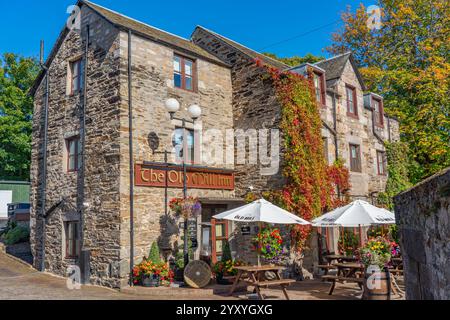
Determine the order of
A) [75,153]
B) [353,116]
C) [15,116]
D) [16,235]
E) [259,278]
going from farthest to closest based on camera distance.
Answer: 1. [15,116]
2. [16,235]
3. [353,116]
4. [75,153]
5. [259,278]

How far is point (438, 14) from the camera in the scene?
2497 cm

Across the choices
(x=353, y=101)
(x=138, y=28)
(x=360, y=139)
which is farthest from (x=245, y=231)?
(x=353, y=101)

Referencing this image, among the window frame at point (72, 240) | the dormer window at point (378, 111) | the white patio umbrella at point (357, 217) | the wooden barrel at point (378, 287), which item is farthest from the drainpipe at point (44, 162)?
the dormer window at point (378, 111)

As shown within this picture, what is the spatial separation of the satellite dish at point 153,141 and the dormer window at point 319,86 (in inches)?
272

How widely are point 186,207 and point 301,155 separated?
4296 mm

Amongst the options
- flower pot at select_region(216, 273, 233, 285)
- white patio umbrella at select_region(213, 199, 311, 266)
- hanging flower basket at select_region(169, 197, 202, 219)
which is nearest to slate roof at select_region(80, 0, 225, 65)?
hanging flower basket at select_region(169, 197, 202, 219)

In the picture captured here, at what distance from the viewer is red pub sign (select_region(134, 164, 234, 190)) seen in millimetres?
12617

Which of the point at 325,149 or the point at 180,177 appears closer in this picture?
the point at 180,177

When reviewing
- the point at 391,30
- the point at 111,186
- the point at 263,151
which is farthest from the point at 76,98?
the point at 391,30

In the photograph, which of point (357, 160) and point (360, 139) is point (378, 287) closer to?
point (357, 160)

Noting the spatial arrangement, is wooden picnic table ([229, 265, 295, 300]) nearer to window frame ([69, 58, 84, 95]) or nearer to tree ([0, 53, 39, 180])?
window frame ([69, 58, 84, 95])

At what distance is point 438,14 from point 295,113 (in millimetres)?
16609

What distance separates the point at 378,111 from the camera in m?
20.7

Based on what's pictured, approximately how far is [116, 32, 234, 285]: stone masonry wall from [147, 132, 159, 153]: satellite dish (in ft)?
0.37
